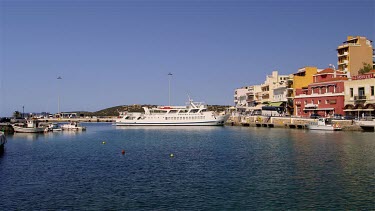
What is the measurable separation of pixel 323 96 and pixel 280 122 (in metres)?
10.5

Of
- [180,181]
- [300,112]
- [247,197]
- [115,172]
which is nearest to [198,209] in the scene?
[247,197]

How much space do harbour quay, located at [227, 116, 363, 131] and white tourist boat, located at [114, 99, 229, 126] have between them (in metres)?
4.59

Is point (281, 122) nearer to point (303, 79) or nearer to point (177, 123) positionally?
point (303, 79)

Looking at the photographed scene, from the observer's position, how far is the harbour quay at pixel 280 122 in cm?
6775

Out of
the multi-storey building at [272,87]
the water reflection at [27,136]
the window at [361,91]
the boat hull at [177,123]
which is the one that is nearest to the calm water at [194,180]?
the water reflection at [27,136]

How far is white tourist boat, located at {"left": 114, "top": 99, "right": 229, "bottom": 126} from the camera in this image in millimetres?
104125

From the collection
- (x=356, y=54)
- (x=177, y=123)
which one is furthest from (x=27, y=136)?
(x=356, y=54)

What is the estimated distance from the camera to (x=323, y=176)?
26859 millimetres

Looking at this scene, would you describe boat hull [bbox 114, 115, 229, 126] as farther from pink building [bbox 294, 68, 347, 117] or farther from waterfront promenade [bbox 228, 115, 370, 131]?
pink building [bbox 294, 68, 347, 117]

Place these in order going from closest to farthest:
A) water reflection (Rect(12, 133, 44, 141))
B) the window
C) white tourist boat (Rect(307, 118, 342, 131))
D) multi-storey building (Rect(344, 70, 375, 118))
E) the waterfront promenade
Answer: water reflection (Rect(12, 133, 44, 141)), the waterfront promenade, white tourist boat (Rect(307, 118, 342, 131)), multi-storey building (Rect(344, 70, 375, 118)), the window

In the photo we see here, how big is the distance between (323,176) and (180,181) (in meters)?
9.44

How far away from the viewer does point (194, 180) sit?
26.3 meters

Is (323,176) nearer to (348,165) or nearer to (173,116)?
(348,165)

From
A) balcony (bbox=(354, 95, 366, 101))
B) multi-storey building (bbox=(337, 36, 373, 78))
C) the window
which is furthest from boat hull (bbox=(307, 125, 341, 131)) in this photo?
multi-storey building (bbox=(337, 36, 373, 78))
